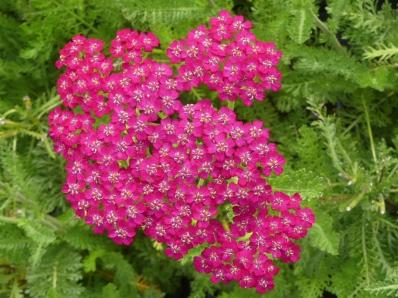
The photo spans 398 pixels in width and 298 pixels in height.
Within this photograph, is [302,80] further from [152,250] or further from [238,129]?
[152,250]

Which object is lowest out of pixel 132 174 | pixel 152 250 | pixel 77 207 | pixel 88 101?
pixel 152 250

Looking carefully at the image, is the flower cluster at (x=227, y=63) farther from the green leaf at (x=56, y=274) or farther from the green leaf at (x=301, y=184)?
the green leaf at (x=56, y=274)

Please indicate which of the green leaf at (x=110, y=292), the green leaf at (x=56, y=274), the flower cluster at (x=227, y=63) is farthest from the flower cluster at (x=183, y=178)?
the green leaf at (x=56, y=274)

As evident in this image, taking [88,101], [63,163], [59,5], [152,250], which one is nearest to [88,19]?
[59,5]

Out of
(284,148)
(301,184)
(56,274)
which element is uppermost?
(301,184)

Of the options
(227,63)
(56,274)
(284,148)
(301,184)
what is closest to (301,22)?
(227,63)

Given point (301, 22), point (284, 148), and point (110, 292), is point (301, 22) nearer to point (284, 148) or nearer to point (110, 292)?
point (284, 148)
